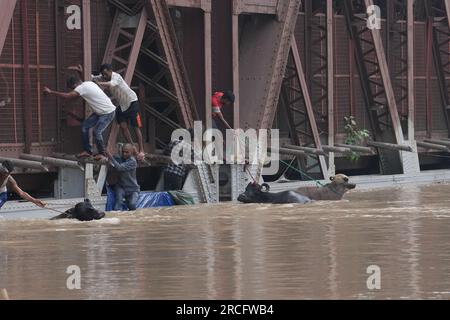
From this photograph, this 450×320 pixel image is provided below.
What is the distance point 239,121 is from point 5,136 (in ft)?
22.1

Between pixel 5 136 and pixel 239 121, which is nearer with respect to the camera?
pixel 5 136

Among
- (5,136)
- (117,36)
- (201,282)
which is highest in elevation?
(117,36)

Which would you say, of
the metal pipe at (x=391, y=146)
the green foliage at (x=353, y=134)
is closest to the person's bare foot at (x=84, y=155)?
the green foliage at (x=353, y=134)

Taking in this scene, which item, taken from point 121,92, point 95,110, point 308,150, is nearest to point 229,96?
point 308,150

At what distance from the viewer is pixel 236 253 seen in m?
15.3

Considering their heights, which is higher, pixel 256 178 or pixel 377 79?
pixel 377 79

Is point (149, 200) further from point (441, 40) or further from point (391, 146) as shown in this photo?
point (441, 40)

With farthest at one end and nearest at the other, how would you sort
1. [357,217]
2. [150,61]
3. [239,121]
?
[239,121]
[150,61]
[357,217]

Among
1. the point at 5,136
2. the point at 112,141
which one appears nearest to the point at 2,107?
the point at 5,136

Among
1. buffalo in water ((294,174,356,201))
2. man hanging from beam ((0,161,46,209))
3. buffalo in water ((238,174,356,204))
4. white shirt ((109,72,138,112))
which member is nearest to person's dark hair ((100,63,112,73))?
white shirt ((109,72,138,112))

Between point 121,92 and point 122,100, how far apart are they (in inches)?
9.5

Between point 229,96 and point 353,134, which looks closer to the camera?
point 229,96

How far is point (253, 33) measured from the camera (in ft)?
90.3

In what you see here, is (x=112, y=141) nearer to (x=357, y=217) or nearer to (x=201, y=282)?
(x=357, y=217)
